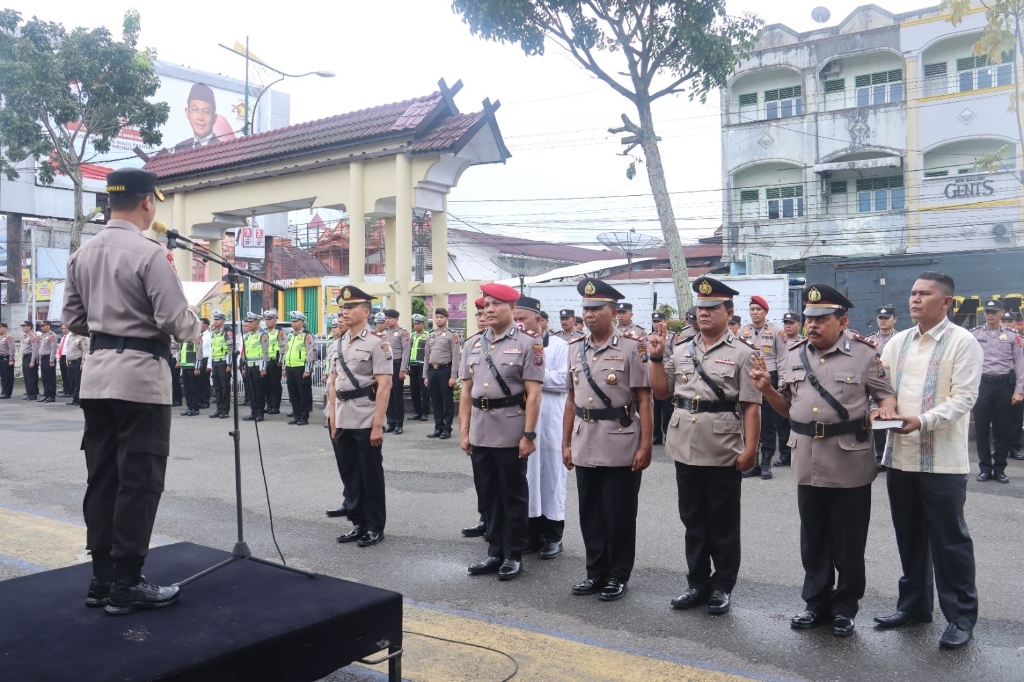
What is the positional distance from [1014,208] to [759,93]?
32.3ft

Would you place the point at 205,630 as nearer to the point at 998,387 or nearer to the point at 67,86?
the point at 998,387

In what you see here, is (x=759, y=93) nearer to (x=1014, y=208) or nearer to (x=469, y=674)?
(x=1014, y=208)

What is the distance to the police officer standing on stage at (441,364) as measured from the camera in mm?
13414

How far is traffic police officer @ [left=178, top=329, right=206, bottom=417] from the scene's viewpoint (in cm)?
1691

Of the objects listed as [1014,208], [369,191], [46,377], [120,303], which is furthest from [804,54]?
[120,303]

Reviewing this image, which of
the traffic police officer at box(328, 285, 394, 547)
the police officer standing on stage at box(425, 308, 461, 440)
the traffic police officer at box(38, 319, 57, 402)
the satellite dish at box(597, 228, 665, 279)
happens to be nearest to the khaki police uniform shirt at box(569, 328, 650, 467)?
the traffic police officer at box(328, 285, 394, 547)

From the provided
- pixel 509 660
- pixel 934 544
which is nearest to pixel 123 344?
pixel 509 660

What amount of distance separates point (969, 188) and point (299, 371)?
80.3ft

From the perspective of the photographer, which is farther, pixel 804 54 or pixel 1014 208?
pixel 804 54

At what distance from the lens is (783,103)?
1275 inches

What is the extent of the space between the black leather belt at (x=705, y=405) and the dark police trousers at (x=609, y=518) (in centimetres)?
52

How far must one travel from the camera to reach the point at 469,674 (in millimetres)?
3965

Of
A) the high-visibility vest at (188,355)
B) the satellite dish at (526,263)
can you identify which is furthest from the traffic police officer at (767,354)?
the satellite dish at (526,263)

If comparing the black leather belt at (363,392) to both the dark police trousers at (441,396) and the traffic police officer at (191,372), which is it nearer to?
the dark police trousers at (441,396)
